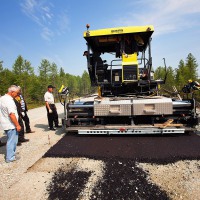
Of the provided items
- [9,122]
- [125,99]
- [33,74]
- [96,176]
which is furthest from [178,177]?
[33,74]

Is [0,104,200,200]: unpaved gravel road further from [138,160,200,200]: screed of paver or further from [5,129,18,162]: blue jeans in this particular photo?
[5,129,18,162]: blue jeans

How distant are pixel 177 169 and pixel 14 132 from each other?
327 centimetres

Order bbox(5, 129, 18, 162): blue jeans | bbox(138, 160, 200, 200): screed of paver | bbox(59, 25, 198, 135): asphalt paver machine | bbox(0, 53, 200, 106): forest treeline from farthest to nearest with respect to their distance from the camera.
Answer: bbox(0, 53, 200, 106): forest treeline
bbox(59, 25, 198, 135): asphalt paver machine
bbox(5, 129, 18, 162): blue jeans
bbox(138, 160, 200, 200): screed of paver

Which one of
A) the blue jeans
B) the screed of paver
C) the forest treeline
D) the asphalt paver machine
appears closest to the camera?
the screed of paver

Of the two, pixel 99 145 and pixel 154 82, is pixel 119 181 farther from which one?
pixel 154 82

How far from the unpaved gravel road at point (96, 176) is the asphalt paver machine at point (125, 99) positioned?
31.3 inches

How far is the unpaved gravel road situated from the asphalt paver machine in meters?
0.79

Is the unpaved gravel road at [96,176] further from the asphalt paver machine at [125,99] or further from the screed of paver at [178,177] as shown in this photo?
the asphalt paver machine at [125,99]

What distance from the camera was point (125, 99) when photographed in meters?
5.41

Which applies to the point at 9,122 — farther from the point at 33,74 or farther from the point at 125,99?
the point at 33,74

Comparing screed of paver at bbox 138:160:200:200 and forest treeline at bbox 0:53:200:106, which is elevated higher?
forest treeline at bbox 0:53:200:106

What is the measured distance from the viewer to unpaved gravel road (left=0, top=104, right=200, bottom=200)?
2.63 meters

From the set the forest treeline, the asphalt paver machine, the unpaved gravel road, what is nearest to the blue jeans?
the unpaved gravel road

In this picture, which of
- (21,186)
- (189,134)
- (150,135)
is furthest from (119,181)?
(189,134)
